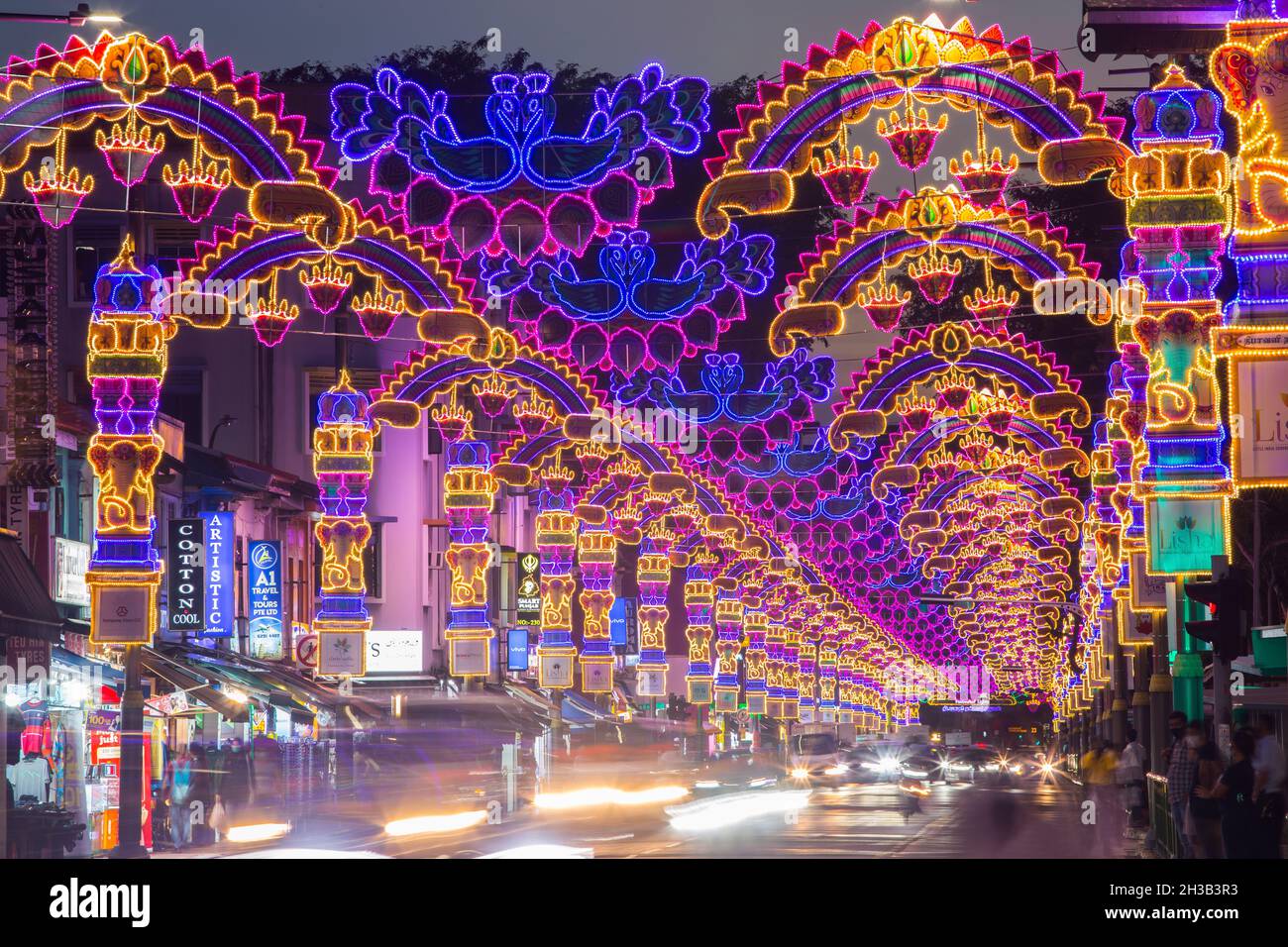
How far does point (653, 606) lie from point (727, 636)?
11.7 meters

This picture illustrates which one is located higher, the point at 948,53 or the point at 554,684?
the point at 948,53

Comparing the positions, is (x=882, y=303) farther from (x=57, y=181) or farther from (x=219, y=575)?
(x=219, y=575)

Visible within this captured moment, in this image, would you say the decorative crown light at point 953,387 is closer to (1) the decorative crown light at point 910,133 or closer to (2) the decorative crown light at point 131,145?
(1) the decorative crown light at point 910,133

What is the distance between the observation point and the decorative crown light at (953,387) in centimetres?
3170

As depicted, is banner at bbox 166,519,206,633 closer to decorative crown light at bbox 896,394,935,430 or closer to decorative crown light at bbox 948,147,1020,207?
decorative crown light at bbox 896,394,935,430

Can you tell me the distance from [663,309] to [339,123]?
19.9ft

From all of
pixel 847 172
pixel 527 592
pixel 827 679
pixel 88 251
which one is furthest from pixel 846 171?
pixel 827 679

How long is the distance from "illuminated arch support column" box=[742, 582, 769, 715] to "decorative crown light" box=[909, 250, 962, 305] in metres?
44.2

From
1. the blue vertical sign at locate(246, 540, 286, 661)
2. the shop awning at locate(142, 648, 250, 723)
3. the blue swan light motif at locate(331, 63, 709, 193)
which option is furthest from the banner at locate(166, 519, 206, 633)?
the blue swan light motif at locate(331, 63, 709, 193)

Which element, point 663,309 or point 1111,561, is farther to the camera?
point 1111,561
